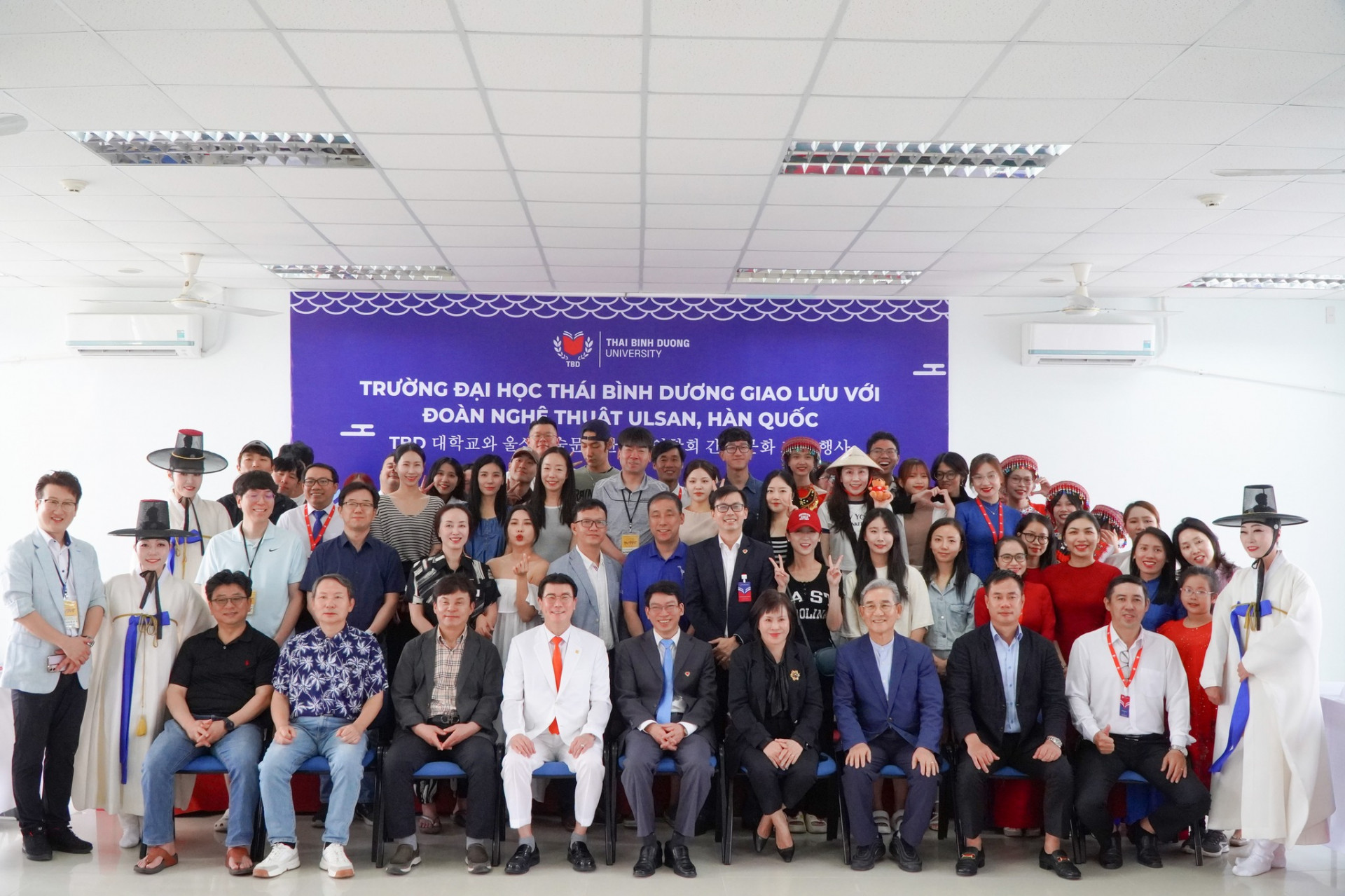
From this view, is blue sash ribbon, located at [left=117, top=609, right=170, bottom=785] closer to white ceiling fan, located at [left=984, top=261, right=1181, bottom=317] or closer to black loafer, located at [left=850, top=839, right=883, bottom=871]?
black loafer, located at [left=850, top=839, right=883, bottom=871]

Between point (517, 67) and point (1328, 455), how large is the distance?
24.7ft

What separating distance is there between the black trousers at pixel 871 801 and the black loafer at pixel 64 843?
10.6 feet

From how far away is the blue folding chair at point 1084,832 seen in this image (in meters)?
4.21

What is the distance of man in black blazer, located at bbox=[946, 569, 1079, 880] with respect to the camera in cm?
414

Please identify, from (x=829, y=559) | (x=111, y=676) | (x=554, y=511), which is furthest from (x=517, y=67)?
(x=111, y=676)

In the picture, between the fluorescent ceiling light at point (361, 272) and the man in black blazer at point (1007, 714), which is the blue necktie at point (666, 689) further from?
the fluorescent ceiling light at point (361, 272)

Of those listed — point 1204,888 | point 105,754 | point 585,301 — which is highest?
point 585,301

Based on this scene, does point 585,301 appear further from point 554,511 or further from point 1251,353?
point 1251,353

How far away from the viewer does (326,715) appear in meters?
4.20

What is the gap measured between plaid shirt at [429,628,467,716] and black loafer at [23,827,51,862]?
1664 millimetres

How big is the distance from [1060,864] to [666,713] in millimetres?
1715

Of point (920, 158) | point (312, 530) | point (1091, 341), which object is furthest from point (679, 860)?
point (1091, 341)

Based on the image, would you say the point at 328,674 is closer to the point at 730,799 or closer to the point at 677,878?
the point at 677,878

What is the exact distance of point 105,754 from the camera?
13.9 ft
